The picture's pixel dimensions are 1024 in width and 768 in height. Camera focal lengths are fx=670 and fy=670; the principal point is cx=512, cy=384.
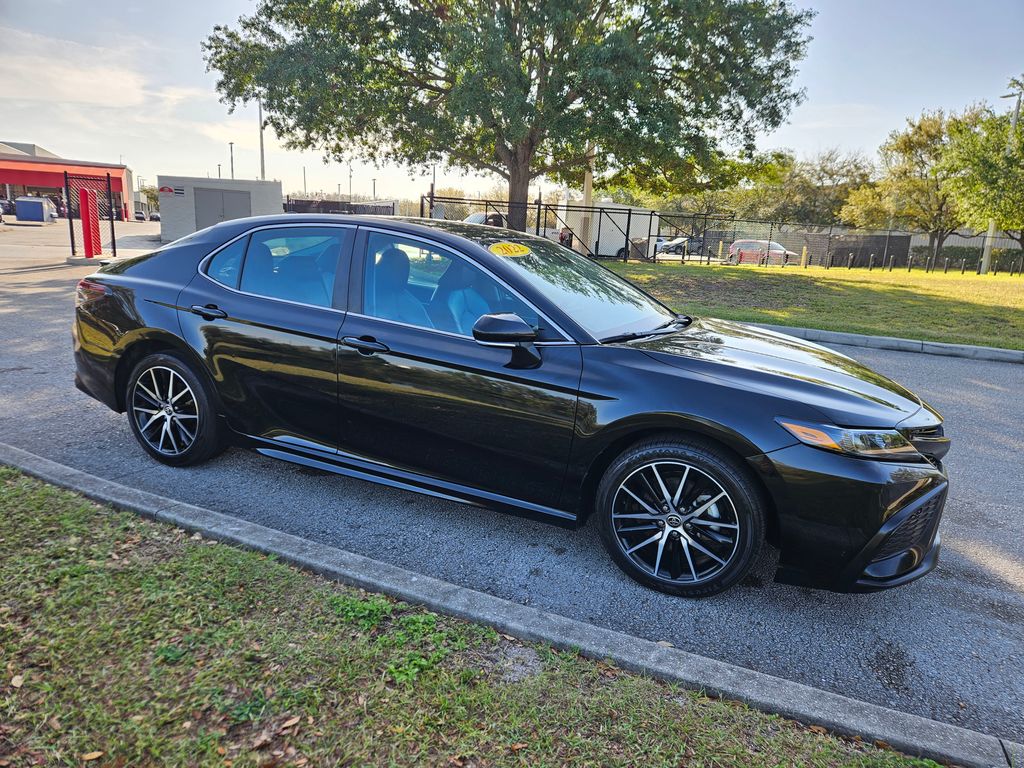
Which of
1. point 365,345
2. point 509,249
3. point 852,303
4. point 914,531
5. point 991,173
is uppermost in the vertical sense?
point 991,173

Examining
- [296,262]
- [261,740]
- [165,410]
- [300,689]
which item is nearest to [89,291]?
[165,410]

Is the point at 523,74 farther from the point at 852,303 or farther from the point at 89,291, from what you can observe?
the point at 89,291

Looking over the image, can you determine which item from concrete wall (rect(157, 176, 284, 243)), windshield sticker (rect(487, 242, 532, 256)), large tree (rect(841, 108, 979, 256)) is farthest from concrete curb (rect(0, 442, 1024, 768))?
large tree (rect(841, 108, 979, 256))

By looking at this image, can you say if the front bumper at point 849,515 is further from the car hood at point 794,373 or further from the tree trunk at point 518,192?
the tree trunk at point 518,192

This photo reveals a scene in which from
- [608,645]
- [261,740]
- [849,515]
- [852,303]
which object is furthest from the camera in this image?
[852,303]

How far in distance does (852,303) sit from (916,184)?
112 feet

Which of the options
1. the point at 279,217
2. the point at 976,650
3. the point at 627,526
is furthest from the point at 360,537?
the point at 976,650

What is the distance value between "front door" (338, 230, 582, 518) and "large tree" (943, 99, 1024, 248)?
30.9 m

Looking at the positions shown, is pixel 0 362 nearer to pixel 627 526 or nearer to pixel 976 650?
pixel 627 526

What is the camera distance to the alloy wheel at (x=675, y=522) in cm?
295

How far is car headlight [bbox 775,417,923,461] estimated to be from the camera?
2.77 meters

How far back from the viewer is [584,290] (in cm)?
380

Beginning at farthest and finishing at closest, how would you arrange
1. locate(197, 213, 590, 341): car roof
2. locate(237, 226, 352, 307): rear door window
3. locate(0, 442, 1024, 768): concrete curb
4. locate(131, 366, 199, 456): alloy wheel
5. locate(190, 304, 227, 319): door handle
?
locate(131, 366, 199, 456): alloy wheel
locate(190, 304, 227, 319): door handle
locate(237, 226, 352, 307): rear door window
locate(197, 213, 590, 341): car roof
locate(0, 442, 1024, 768): concrete curb

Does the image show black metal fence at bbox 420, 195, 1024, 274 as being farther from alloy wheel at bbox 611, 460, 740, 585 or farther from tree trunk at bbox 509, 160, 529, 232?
alloy wheel at bbox 611, 460, 740, 585
